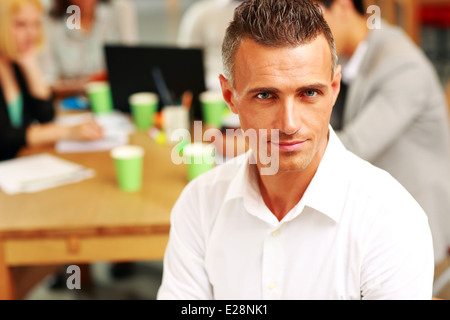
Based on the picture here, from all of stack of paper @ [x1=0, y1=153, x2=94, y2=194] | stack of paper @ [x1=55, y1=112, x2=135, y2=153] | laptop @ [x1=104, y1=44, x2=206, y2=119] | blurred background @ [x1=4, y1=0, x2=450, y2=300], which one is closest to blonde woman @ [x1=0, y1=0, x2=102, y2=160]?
stack of paper @ [x1=55, y1=112, x2=135, y2=153]

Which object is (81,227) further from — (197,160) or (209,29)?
(209,29)

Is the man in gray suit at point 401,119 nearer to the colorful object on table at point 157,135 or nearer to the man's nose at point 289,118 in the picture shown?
the colorful object on table at point 157,135

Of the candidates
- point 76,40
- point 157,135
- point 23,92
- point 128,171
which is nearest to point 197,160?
point 128,171

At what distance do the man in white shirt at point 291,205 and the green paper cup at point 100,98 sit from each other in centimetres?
136

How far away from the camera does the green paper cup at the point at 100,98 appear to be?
2.32 metres

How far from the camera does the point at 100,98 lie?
7.63 feet

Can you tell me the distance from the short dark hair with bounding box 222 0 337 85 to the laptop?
128 centimetres

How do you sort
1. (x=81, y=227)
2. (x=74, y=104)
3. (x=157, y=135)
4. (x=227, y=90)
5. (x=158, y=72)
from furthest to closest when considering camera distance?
(x=74, y=104)
(x=158, y=72)
(x=157, y=135)
(x=81, y=227)
(x=227, y=90)

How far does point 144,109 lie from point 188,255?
1.18 metres

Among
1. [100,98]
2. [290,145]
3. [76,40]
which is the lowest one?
[100,98]

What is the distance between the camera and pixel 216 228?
3.36 ft

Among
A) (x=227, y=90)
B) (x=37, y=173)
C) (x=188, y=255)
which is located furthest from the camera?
(x=37, y=173)

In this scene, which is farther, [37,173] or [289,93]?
[37,173]

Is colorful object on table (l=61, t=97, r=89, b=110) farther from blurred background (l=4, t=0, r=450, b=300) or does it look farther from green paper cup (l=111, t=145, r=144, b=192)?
green paper cup (l=111, t=145, r=144, b=192)
